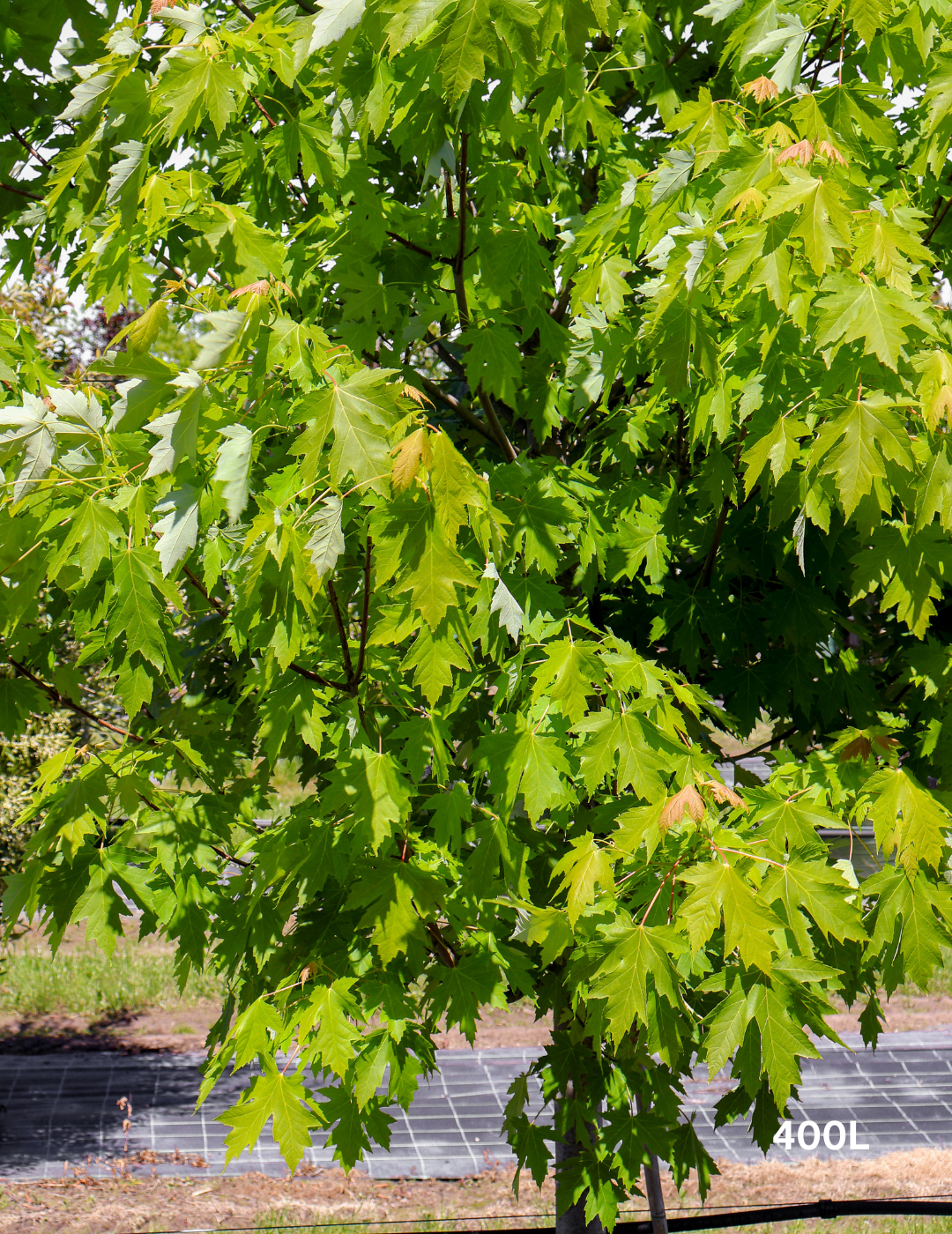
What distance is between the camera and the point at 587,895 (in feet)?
→ 8.54

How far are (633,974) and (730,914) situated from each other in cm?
31

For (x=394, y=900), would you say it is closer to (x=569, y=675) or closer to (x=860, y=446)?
(x=569, y=675)

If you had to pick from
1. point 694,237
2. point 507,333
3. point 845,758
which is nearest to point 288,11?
point 507,333

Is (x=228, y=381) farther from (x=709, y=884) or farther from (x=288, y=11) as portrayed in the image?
(x=709, y=884)

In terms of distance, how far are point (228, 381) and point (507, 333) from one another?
2.85 feet

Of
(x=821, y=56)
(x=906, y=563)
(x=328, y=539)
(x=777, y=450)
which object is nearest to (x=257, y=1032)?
(x=328, y=539)

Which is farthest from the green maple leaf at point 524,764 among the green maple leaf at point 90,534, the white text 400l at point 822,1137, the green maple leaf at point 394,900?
→ the white text 400l at point 822,1137

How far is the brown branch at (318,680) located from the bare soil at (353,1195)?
577cm

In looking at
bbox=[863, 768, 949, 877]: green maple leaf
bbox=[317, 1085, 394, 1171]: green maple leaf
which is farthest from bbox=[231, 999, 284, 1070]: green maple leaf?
bbox=[863, 768, 949, 877]: green maple leaf

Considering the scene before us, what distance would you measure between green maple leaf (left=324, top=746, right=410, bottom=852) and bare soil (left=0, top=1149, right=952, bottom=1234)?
228 inches

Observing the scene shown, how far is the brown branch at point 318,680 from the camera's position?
288 centimetres

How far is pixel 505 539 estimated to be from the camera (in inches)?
122

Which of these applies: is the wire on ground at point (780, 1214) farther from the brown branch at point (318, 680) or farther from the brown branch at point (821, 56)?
the brown branch at point (821, 56)

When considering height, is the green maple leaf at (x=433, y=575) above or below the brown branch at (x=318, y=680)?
above
